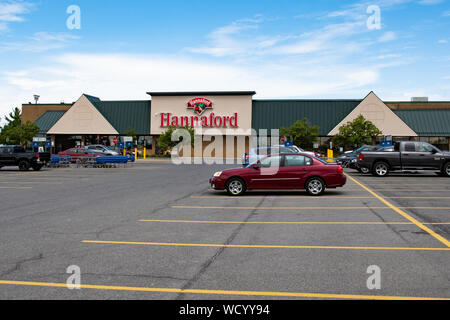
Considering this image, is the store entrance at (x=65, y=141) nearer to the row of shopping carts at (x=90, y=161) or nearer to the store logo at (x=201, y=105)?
the store logo at (x=201, y=105)

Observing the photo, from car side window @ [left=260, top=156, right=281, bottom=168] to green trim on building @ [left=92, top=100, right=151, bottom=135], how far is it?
158 feet

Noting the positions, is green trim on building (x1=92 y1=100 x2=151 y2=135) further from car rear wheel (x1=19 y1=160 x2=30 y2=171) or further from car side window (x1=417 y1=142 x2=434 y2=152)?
car side window (x1=417 y1=142 x2=434 y2=152)

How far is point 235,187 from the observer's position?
1499cm

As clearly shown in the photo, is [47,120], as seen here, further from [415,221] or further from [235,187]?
[415,221]

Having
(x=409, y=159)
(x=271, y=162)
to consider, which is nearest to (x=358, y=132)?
(x=409, y=159)

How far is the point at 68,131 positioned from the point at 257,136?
27604mm

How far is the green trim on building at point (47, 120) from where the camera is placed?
207 ft

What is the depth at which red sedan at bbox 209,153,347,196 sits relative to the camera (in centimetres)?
1473

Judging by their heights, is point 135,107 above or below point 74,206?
above

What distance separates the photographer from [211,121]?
59.8m

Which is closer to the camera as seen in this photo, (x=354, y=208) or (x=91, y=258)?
(x=91, y=258)
